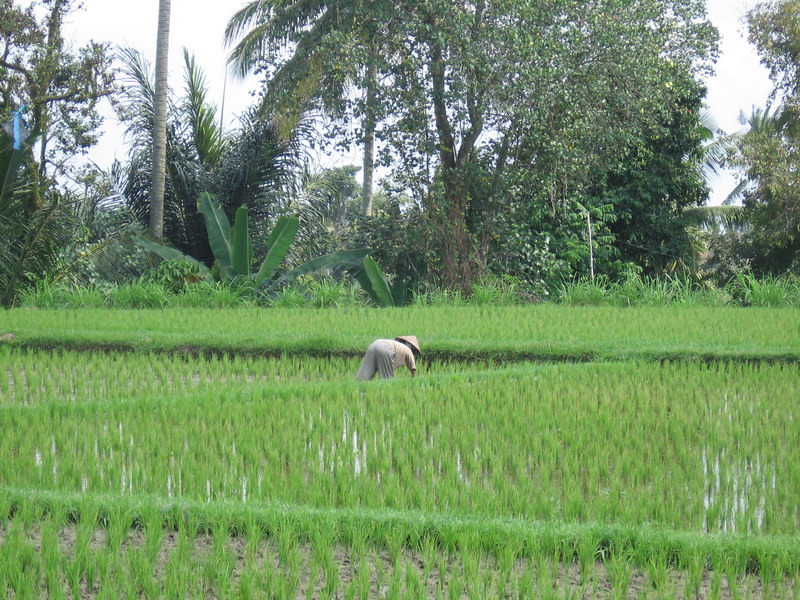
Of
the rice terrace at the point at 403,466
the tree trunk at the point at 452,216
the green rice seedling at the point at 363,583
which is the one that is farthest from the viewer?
the tree trunk at the point at 452,216

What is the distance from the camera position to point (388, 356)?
605 centimetres

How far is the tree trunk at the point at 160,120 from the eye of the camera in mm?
12344

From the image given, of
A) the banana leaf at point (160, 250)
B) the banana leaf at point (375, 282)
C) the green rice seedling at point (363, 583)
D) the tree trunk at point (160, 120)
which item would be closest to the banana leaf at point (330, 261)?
the banana leaf at point (375, 282)

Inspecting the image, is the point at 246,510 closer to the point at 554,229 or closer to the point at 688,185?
the point at 554,229

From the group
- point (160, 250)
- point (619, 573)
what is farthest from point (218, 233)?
point (619, 573)

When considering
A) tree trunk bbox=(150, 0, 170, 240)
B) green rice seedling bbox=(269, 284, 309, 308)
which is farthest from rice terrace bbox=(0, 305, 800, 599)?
tree trunk bbox=(150, 0, 170, 240)

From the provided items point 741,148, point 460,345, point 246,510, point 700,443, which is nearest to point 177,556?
point 246,510

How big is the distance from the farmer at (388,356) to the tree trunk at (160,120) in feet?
22.6

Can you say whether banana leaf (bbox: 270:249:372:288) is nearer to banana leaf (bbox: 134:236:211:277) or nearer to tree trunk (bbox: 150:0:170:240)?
banana leaf (bbox: 134:236:211:277)

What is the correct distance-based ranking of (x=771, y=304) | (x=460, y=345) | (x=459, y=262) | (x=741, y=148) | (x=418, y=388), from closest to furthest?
(x=418, y=388), (x=460, y=345), (x=771, y=304), (x=459, y=262), (x=741, y=148)

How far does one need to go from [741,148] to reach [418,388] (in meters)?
10.4

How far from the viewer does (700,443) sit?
443 cm

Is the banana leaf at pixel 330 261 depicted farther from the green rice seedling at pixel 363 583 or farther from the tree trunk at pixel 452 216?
the green rice seedling at pixel 363 583

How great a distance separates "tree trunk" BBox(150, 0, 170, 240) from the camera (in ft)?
40.5
